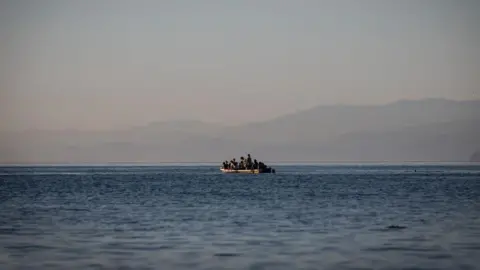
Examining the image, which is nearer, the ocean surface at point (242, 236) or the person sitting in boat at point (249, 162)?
the ocean surface at point (242, 236)

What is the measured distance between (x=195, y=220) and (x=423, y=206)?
2091cm

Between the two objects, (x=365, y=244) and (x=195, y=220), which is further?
(x=195, y=220)

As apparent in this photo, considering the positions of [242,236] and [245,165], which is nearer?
[242,236]

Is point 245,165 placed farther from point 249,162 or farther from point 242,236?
point 242,236

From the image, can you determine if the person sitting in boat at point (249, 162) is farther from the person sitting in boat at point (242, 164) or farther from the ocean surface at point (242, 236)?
the ocean surface at point (242, 236)

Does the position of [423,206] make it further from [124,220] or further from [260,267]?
[260,267]

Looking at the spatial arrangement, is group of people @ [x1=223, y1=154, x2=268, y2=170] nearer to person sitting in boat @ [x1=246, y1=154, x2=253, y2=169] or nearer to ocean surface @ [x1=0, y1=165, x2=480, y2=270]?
person sitting in boat @ [x1=246, y1=154, x2=253, y2=169]

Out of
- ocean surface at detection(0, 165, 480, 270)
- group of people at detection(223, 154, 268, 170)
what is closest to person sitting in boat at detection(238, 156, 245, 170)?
group of people at detection(223, 154, 268, 170)

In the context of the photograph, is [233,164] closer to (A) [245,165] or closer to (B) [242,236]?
(A) [245,165]

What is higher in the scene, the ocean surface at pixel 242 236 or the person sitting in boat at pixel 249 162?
the person sitting in boat at pixel 249 162

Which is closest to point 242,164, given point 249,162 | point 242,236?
point 249,162

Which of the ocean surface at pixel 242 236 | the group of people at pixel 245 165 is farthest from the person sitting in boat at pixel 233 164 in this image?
the ocean surface at pixel 242 236

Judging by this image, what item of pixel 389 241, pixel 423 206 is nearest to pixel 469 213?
pixel 423 206

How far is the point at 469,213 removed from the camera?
2192 inches
